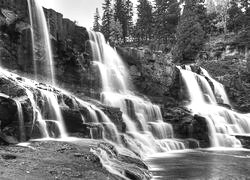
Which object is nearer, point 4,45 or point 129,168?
point 129,168

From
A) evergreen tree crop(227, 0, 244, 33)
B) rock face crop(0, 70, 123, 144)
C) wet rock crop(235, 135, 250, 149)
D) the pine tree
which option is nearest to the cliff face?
rock face crop(0, 70, 123, 144)

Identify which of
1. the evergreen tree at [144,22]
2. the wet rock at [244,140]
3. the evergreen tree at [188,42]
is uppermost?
the evergreen tree at [144,22]

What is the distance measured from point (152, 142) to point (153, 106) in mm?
8107

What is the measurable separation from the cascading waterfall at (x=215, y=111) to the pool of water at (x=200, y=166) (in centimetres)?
622

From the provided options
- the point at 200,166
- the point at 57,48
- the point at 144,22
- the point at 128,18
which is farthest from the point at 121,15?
the point at 200,166

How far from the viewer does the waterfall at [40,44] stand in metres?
35.1

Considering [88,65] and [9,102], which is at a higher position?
[88,65]

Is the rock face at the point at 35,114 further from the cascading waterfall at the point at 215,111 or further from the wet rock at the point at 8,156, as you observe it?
the cascading waterfall at the point at 215,111

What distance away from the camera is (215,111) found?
140 ft

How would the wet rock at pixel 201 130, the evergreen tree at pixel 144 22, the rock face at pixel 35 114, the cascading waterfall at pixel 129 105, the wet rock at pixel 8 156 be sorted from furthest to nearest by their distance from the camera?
the evergreen tree at pixel 144 22
the wet rock at pixel 201 130
the cascading waterfall at pixel 129 105
the rock face at pixel 35 114
the wet rock at pixel 8 156

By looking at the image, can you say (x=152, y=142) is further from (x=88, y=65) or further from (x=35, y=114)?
(x=88, y=65)

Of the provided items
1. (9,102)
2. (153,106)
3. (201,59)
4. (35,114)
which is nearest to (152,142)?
(153,106)

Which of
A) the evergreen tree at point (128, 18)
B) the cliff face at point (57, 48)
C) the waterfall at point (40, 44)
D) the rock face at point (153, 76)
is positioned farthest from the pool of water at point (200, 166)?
the evergreen tree at point (128, 18)

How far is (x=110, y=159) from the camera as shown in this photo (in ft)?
58.0
